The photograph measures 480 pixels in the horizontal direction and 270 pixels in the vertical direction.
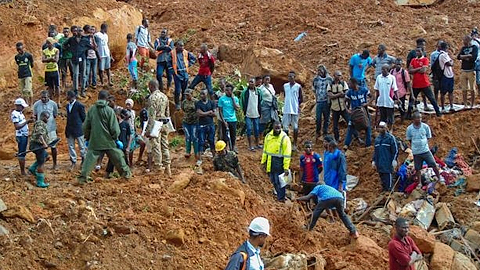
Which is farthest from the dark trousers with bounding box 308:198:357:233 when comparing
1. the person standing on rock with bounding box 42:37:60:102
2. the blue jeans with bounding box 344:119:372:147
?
the person standing on rock with bounding box 42:37:60:102

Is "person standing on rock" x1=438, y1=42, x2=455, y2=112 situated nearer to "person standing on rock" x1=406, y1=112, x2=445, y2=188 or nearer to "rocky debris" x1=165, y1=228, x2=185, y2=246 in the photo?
"person standing on rock" x1=406, y1=112, x2=445, y2=188

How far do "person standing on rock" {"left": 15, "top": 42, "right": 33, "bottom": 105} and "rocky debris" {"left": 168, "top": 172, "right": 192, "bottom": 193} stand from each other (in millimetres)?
5102

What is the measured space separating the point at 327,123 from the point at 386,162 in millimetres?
2340

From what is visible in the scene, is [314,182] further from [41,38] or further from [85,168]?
[41,38]

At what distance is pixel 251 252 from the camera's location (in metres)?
7.55

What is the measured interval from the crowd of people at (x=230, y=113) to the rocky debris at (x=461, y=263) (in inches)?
67.2

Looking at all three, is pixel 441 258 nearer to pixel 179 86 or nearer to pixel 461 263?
pixel 461 263

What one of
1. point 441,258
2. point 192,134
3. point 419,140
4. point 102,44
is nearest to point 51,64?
point 102,44

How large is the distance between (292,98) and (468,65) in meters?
3.99

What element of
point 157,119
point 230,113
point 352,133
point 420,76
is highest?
point 420,76

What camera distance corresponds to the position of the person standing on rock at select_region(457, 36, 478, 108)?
16.1m

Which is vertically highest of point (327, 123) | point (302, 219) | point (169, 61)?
point (169, 61)

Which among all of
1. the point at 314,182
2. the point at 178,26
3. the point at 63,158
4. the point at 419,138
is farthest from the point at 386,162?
the point at 178,26

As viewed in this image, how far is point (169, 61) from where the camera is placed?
16625 mm
